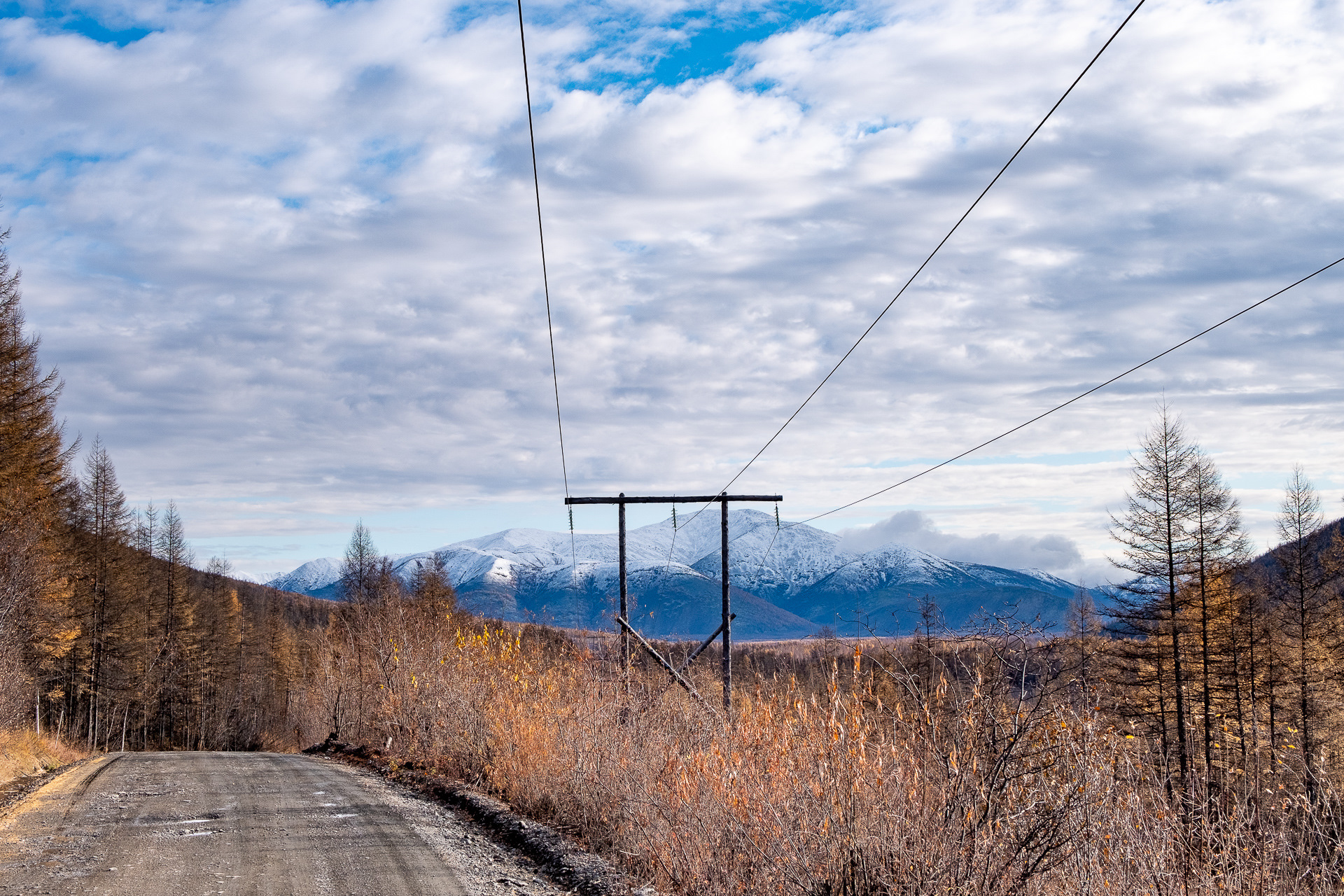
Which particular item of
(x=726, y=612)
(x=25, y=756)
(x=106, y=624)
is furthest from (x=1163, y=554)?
(x=106, y=624)

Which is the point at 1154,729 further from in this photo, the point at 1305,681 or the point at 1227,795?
the point at 1227,795

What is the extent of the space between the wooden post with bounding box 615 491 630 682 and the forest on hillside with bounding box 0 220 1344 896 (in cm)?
29

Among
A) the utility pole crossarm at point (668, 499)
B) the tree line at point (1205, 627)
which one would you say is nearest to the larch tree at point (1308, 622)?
the tree line at point (1205, 627)

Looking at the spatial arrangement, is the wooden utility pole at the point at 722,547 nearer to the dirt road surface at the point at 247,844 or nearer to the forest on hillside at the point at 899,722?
the forest on hillside at the point at 899,722

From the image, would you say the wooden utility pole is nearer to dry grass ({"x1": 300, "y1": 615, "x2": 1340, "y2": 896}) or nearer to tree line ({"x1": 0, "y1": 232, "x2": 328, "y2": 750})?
dry grass ({"x1": 300, "y1": 615, "x2": 1340, "y2": 896})

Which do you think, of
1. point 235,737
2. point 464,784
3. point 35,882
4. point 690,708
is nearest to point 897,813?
point 690,708

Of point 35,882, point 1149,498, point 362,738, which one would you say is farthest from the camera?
point 1149,498

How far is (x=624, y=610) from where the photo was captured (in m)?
16.8

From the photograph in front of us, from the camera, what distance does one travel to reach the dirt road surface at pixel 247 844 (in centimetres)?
779

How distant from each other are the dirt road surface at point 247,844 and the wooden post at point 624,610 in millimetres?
2830

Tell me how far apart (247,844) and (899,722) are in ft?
23.8

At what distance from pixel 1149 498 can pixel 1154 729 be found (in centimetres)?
795

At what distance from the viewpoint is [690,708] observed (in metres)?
11.2

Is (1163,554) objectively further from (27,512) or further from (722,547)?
(27,512)
